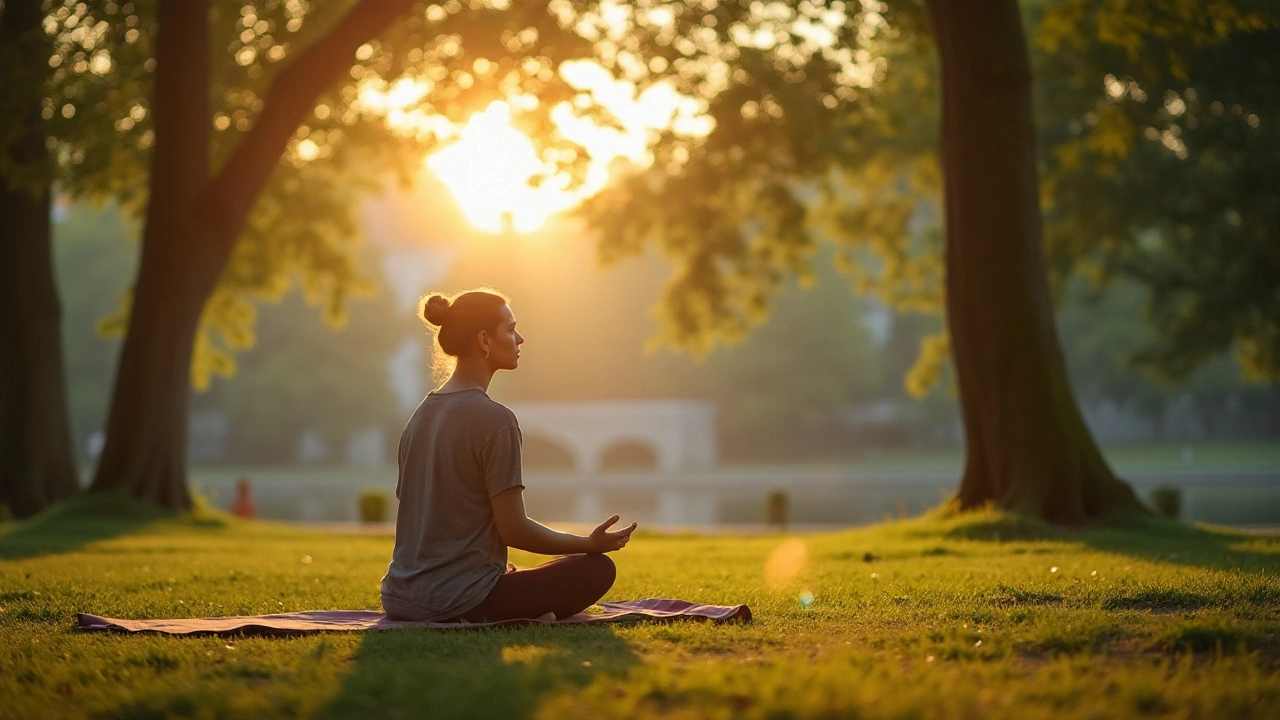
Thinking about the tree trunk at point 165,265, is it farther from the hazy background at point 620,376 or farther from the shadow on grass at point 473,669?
the hazy background at point 620,376

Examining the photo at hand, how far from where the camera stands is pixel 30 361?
19.6m

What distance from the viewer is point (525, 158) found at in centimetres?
1891

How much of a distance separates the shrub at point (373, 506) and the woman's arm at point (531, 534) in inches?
734

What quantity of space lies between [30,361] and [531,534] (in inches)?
615

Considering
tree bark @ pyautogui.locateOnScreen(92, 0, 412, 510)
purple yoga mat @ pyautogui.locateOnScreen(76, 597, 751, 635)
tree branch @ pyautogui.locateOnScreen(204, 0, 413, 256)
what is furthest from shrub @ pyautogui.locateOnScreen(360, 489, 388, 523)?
purple yoga mat @ pyautogui.locateOnScreen(76, 597, 751, 635)

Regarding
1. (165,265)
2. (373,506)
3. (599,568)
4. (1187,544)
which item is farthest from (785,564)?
(373,506)

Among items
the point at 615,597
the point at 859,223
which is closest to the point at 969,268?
the point at 615,597

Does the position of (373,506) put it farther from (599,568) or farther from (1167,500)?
(599,568)

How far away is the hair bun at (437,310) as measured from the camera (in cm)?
626

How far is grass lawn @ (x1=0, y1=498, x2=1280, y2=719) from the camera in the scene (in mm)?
4523

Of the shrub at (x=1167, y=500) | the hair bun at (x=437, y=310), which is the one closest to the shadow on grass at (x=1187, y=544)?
the hair bun at (x=437, y=310)

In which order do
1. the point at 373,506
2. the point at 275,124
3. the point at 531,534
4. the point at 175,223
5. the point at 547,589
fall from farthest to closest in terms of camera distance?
the point at 373,506, the point at 175,223, the point at 275,124, the point at 547,589, the point at 531,534

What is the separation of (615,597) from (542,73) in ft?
42.7

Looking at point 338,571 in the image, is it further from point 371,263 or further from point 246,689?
point 371,263
